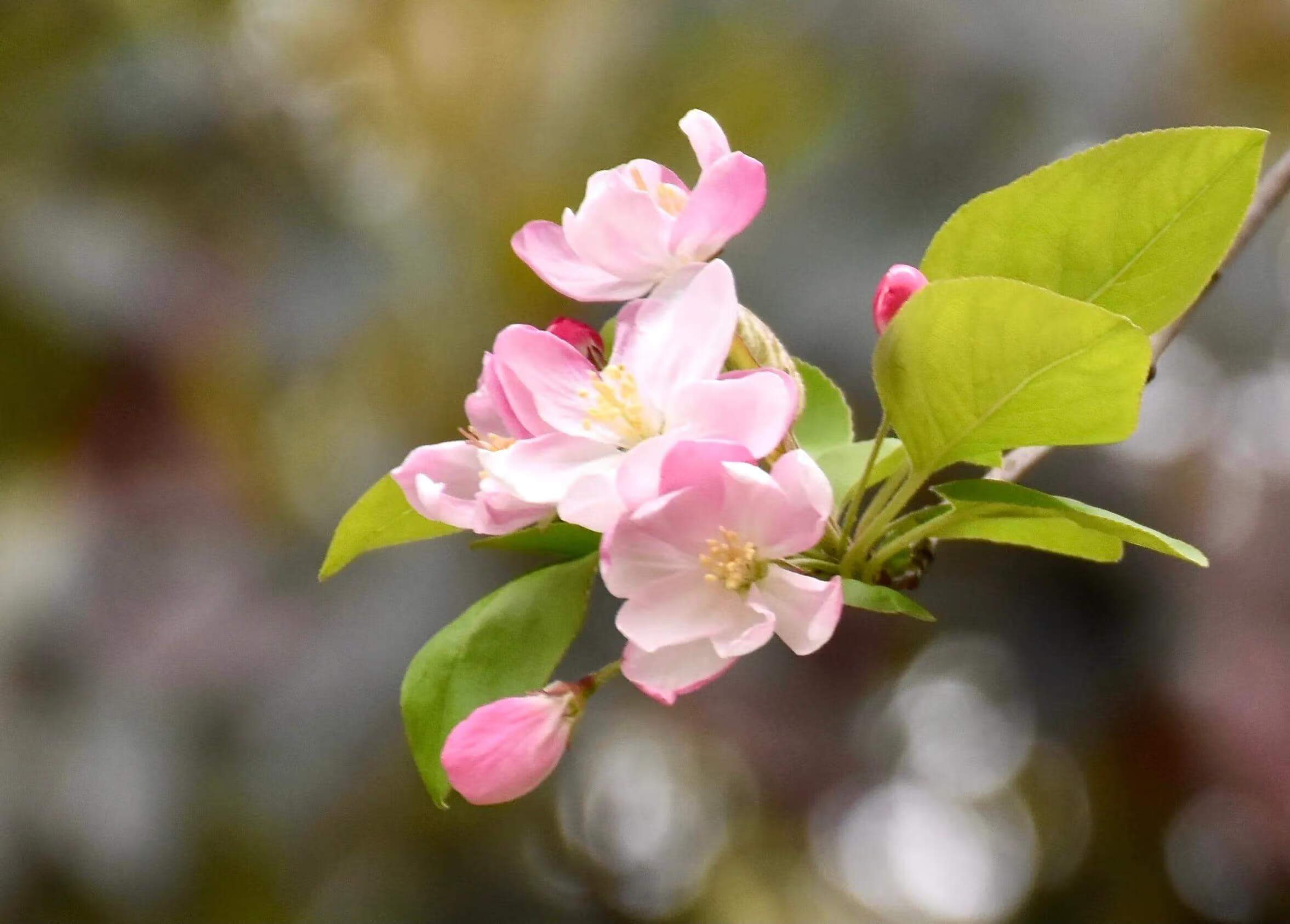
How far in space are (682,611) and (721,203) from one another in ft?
0.45

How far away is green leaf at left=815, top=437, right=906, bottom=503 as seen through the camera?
1.39 feet

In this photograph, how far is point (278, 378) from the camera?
1847mm

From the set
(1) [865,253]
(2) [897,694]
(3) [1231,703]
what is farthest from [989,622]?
(1) [865,253]

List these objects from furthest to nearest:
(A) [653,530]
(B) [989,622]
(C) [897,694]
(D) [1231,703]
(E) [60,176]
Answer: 1. (E) [60,176]
2. (C) [897,694]
3. (B) [989,622]
4. (D) [1231,703]
5. (A) [653,530]

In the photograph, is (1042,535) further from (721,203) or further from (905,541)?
(721,203)

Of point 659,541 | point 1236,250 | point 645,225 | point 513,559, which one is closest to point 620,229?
point 645,225

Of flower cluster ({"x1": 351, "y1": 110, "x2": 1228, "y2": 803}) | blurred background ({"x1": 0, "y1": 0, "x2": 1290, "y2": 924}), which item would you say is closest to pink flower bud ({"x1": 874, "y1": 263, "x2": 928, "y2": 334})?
flower cluster ({"x1": 351, "y1": 110, "x2": 1228, "y2": 803})

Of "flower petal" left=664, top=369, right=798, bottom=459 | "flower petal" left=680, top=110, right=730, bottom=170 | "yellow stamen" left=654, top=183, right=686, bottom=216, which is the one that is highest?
"flower petal" left=680, top=110, right=730, bottom=170

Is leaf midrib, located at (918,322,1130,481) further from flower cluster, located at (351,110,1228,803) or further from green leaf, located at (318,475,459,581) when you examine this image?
green leaf, located at (318,475,459,581)

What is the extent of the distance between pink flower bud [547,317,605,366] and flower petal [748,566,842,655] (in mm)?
123

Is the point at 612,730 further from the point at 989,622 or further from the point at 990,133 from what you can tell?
the point at 990,133

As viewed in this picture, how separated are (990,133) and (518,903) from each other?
139 centimetres

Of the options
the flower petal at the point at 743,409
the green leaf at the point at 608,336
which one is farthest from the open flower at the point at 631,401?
the green leaf at the point at 608,336

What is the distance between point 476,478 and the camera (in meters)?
0.41
